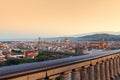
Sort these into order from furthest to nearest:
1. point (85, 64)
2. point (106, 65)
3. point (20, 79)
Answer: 1. point (106, 65)
2. point (85, 64)
3. point (20, 79)

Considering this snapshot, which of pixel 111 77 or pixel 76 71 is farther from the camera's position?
pixel 111 77

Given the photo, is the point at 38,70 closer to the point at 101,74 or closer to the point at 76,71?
the point at 76,71

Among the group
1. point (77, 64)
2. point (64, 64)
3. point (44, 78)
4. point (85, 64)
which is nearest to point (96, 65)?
point (85, 64)

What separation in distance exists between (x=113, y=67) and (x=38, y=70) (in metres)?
20.8

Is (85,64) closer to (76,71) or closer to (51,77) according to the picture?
(76,71)

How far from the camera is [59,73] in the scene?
1644 cm

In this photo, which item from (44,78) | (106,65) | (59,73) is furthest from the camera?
(106,65)

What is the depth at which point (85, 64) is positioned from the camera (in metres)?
20.9

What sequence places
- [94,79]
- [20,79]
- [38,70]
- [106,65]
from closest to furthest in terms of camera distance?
[20,79]
[38,70]
[94,79]
[106,65]

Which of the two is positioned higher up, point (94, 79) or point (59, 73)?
point (59, 73)

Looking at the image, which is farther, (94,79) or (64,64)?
(94,79)

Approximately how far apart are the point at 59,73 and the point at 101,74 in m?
11.6

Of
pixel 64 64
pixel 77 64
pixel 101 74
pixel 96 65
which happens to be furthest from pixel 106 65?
pixel 64 64

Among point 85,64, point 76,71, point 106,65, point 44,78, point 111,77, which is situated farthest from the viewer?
point 111,77
